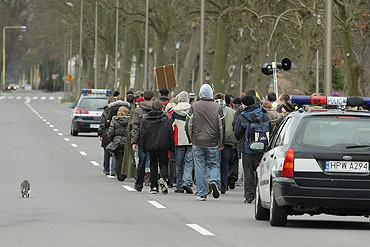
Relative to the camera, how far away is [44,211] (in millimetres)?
14164

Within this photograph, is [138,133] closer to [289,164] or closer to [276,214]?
[276,214]

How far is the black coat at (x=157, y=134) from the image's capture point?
56.9 feet

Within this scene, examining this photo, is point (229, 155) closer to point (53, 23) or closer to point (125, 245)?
point (125, 245)

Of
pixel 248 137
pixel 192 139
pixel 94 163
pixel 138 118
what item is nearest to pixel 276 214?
pixel 248 137

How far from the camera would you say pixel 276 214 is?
1237 cm

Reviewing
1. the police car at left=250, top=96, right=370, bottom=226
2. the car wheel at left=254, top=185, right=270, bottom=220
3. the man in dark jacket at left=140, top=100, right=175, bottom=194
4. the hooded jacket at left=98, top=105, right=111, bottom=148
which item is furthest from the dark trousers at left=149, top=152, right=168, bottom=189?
the police car at left=250, top=96, right=370, bottom=226

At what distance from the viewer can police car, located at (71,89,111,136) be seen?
38906 mm

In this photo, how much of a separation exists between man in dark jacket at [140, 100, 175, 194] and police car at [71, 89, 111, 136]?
21.2m

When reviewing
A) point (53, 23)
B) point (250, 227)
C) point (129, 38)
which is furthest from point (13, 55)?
point (250, 227)

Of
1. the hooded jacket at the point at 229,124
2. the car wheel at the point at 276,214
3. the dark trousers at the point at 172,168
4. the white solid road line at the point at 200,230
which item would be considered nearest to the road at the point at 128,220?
the white solid road line at the point at 200,230

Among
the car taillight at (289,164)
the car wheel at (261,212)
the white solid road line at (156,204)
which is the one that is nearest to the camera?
the car taillight at (289,164)

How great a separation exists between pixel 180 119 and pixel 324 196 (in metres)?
6.49

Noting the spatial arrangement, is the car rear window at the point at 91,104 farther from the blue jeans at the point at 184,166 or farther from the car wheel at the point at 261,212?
the car wheel at the point at 261,212

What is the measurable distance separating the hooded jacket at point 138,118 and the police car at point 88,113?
65.9ft
